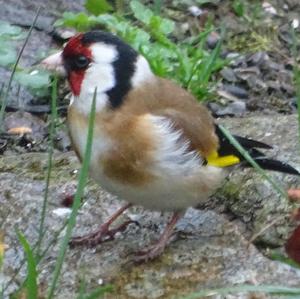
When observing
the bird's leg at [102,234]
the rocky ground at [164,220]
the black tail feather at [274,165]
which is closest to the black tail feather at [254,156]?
the black tail feather at [274,165]

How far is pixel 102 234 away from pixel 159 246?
21cm

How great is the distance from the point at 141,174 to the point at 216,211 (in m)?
0.64

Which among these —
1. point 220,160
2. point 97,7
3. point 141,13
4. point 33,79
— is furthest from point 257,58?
point 220,160

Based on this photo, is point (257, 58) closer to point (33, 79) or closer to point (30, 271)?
point (33, 79)

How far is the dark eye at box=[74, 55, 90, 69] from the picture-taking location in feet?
11.1

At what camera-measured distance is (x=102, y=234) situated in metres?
3.55

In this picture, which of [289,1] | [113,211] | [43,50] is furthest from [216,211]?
[289,1]

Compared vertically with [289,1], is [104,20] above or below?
above

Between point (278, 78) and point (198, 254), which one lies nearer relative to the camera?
point (198, 254)

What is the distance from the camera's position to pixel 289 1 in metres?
6.35

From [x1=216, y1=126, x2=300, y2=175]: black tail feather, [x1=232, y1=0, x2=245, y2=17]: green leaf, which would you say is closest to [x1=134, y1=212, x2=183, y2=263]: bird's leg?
[x1=216, y1=126, x2=300, y2=175]: black tail feather

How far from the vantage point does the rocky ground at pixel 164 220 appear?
10.9ft

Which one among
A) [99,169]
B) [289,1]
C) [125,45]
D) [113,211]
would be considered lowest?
[289,1]

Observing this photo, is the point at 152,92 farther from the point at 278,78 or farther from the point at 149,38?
the point at 278,78
